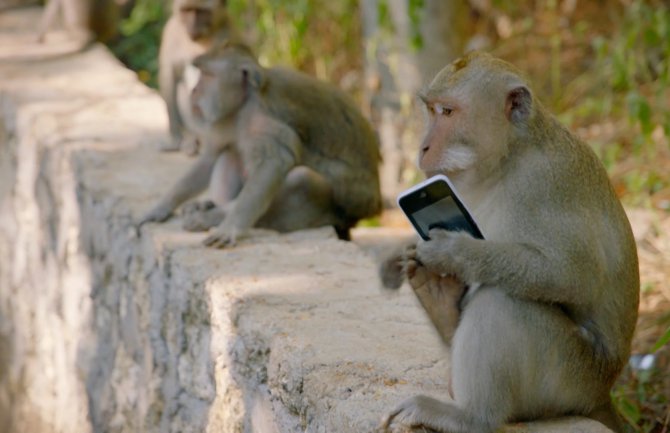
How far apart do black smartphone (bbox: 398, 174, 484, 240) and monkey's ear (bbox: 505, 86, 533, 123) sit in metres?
0.29

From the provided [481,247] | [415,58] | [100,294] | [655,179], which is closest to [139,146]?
[100,294]

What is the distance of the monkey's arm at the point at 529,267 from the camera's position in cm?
321

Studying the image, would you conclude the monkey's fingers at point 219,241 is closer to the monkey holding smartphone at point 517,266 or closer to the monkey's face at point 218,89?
the monkey's face at point 218,89

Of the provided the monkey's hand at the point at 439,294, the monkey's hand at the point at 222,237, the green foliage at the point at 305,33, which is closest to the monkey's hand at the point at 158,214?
the monkey's hand at the point at 222,237

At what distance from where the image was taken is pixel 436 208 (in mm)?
3371

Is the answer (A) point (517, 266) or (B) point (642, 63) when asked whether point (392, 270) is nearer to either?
(A) point (517, 266)

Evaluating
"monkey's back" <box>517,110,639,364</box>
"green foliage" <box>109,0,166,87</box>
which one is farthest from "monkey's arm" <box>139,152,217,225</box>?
"green foliage" <box>109,0,166,87</box>

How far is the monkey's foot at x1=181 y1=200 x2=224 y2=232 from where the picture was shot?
→ 5715 millimetres

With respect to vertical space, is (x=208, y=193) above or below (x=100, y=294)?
above

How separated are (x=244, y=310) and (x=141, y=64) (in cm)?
951

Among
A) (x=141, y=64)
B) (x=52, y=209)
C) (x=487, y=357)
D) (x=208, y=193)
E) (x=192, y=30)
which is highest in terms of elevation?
(x=487, y=357)

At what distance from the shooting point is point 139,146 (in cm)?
735

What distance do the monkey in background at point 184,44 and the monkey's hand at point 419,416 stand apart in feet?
14.4

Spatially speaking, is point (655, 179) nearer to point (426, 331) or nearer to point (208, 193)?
point (208, 193)
